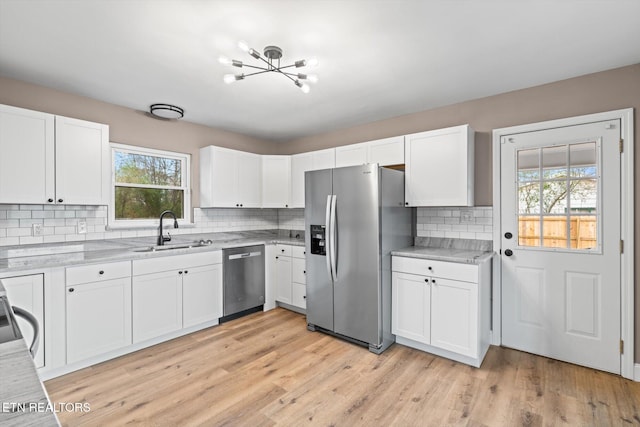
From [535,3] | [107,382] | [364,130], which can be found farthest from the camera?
[364,130]

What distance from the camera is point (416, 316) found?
9.45 ft

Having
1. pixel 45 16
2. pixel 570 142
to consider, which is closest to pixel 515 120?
pixel 570 142

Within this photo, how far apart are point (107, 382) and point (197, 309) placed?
40.8 inches

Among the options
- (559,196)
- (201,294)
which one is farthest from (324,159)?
(559,196)

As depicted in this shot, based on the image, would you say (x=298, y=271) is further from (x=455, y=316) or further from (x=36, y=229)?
(x=36, y=229)

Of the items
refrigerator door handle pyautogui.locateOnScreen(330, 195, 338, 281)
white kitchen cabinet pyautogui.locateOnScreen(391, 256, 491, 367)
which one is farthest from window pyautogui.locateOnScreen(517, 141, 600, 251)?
refrigerator door handle pyautogui.locateOnScreen(330, 195, 338, 281)

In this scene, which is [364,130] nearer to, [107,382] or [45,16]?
[45,16]

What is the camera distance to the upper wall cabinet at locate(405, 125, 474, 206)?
9.50 ft

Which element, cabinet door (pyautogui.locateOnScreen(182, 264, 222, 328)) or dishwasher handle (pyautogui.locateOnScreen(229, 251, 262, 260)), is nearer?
cabinet door (pyautogui.locateOnScreen(182, 264, 222, 328))

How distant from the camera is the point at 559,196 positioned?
269 centimetres

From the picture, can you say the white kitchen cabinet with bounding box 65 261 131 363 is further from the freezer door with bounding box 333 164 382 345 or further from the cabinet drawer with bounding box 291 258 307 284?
the freezer door with bounding box 333 164 382 345

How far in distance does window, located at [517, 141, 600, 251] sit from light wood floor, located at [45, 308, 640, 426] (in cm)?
Answer: 108

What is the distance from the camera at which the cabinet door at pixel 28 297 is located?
2.20 meters

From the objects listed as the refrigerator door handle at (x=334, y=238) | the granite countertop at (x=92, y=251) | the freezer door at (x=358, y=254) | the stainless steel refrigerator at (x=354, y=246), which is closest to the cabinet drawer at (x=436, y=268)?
the stainless steel refrigerator at (x=354, y=246)
